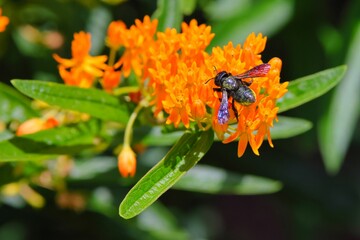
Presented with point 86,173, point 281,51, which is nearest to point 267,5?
point 281,51

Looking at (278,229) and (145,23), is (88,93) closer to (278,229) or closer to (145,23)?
(145,23)

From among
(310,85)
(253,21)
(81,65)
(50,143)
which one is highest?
(253,21)

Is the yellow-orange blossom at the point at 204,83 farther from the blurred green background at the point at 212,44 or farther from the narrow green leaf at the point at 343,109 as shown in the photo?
the narrow green leaf at the point at 343,109

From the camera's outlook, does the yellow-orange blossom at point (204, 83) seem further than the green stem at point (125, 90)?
No

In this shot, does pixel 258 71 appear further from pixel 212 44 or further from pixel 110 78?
pixel 212 44

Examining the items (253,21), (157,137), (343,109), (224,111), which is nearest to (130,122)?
(157,137)

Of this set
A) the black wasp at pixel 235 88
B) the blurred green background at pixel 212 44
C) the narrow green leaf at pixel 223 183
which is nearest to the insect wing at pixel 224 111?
the black wasp at pixel 235 88
